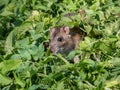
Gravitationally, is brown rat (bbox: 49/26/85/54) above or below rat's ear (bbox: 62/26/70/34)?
below

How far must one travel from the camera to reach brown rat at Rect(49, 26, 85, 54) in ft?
16.9

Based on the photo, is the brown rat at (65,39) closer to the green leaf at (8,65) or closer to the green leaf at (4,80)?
the green leaf at (8,65)

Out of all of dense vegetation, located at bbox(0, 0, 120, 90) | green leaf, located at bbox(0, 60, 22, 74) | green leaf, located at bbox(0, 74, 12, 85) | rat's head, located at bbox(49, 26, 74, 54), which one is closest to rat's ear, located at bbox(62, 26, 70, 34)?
rat's head, located at bbox(49, 26, 74, 54)

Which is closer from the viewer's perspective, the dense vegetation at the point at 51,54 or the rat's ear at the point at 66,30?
the dense vegetation at the point at 51,54

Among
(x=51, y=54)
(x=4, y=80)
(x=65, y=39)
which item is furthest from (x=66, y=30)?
(x=4, y=80)

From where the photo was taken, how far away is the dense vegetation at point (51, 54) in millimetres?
3775

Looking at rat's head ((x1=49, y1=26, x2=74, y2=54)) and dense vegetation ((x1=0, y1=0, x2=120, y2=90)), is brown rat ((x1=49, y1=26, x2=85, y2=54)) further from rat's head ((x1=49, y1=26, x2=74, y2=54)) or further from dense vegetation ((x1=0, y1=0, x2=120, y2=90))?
dense vegetation ((x1=0, y1=0, x2=120, y2=90))

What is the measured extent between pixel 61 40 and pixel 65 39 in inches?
2.2

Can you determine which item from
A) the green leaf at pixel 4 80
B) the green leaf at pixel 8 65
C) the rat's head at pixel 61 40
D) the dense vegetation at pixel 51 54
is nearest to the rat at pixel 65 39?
the rat's head at pixel 61 40

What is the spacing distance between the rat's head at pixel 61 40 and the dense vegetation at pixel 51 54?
110 millimetres

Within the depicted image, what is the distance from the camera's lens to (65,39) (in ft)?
17.8

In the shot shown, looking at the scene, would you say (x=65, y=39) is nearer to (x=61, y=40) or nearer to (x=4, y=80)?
(x=61, y=40)

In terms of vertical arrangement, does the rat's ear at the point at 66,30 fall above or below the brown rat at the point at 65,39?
above

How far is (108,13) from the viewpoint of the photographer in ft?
17.7
